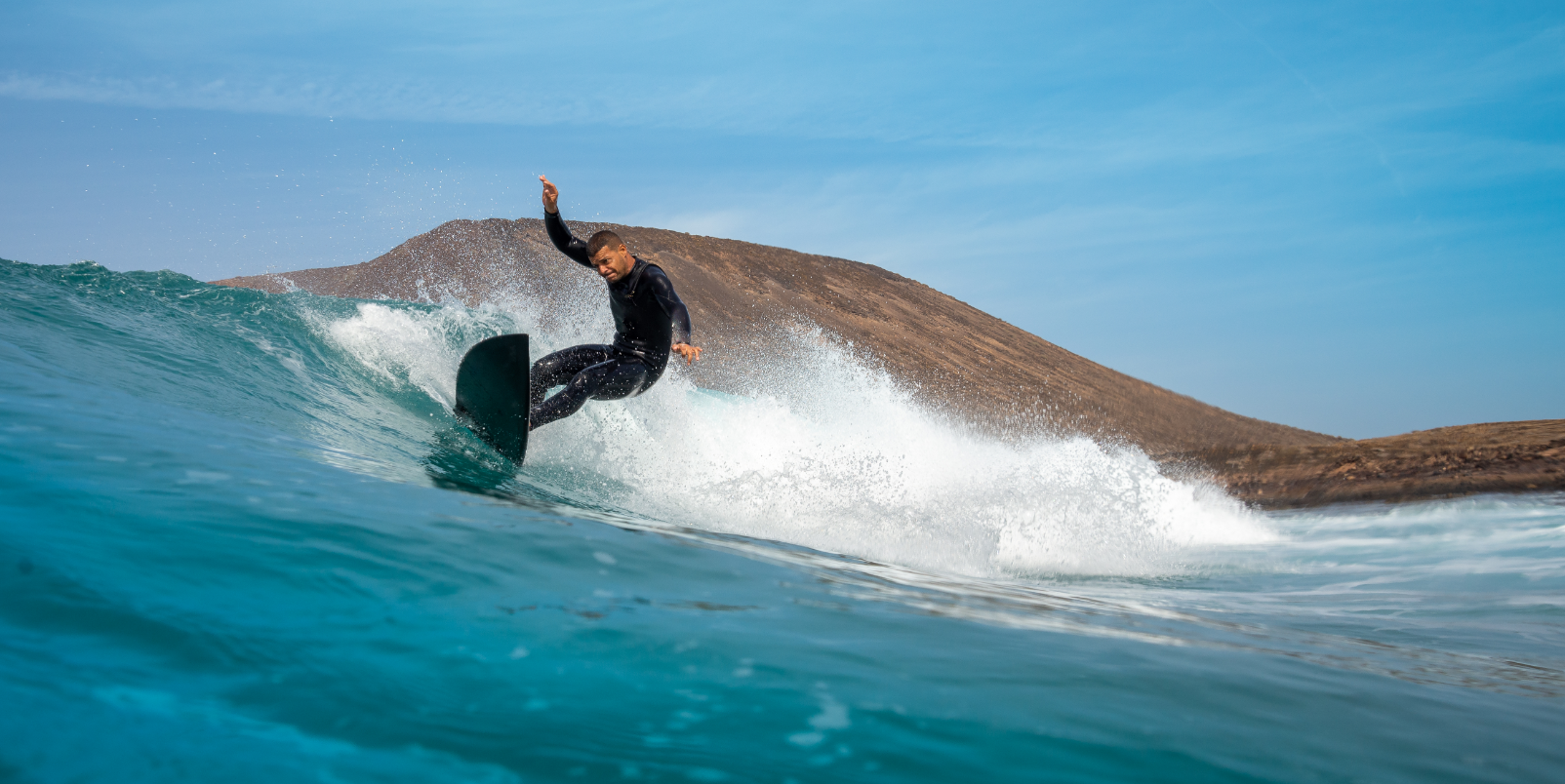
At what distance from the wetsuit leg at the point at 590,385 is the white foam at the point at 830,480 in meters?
0.43

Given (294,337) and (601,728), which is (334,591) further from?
(294,337)

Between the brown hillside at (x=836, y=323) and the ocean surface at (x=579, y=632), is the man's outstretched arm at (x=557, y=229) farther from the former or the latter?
A: the brown hillside at (x=836, y=323)

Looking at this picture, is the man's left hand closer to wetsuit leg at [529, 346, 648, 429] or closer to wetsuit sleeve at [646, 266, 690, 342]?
wetsuit sleeve at [646, 266, 690, 342]

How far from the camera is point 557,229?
6059 millimetres

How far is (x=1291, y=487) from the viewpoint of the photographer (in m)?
13.5

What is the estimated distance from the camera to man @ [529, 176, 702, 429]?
5625mm

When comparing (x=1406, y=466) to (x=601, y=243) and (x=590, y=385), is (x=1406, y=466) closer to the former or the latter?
(x=590, y=385)

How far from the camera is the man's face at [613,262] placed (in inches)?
220

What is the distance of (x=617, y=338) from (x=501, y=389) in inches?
40.2

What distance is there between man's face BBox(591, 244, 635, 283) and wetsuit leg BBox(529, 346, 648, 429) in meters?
0.61

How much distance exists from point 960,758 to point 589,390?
4421 millimetres

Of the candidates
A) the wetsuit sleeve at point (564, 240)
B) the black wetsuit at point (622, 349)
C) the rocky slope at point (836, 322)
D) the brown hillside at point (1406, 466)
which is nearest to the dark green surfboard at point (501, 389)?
the black wetsuit at point (622, 349)

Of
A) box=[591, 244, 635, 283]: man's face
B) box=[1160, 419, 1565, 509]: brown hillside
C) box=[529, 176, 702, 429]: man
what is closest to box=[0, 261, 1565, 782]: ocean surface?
box=[529, 176, 702, 429]: man

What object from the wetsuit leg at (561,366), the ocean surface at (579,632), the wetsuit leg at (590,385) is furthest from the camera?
the wetsuit leg at (561,366)
